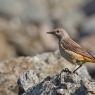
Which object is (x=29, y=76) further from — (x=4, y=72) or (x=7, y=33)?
(x=7, y=33)

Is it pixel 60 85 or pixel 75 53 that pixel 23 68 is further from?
pixel 60 85

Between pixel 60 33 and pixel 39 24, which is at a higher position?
pixel 39 24

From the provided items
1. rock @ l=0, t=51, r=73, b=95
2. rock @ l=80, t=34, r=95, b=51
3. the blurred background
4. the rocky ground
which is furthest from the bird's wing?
rock @ l=80, t=34, r=95, b=51

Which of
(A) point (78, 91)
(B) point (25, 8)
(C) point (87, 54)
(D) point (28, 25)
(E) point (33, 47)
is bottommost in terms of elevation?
(A) point (78, 91)

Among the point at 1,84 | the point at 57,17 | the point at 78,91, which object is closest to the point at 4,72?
the point at 1,84

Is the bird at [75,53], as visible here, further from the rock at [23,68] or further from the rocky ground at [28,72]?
the rock at [23,68]

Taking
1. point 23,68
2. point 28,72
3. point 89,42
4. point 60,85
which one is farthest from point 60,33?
point 89,42
